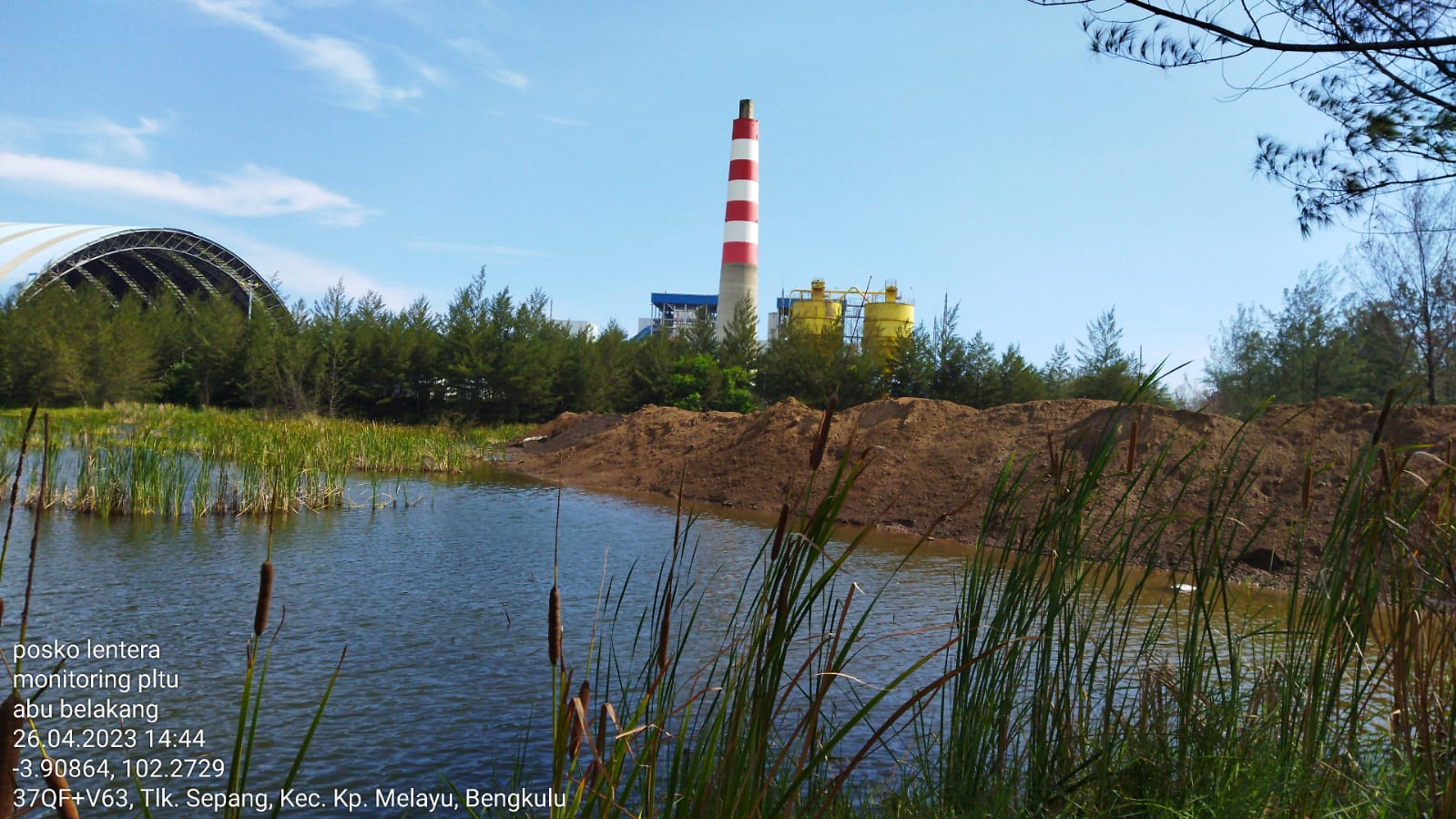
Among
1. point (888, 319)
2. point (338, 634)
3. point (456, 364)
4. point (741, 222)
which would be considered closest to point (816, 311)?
point (888, 319)

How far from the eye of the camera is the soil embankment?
10836 millimetres

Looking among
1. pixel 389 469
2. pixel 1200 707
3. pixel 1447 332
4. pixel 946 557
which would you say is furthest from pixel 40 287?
pixel 1447 332

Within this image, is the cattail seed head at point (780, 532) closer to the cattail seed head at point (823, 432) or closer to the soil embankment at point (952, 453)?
the cattail seed head at point (823, 432)

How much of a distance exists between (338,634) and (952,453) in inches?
417

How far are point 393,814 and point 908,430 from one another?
43.3 ft

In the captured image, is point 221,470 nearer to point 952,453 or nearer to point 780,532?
point 952,453

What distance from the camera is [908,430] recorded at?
1600 cm

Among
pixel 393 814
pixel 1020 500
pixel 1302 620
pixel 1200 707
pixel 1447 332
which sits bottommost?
pixel 393 814

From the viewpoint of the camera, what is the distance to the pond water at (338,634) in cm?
384

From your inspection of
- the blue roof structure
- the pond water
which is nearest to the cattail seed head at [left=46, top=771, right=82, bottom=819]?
the pond water

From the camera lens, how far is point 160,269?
41094mm

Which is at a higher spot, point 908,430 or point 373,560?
point 908,430

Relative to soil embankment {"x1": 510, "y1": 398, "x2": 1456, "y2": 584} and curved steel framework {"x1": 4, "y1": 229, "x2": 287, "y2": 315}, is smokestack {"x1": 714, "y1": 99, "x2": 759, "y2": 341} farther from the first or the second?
curved steel framework {"x1": 4, "y1": 229, "x2": 287, "y2": 315}

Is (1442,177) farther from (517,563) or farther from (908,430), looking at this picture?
(908,430)
